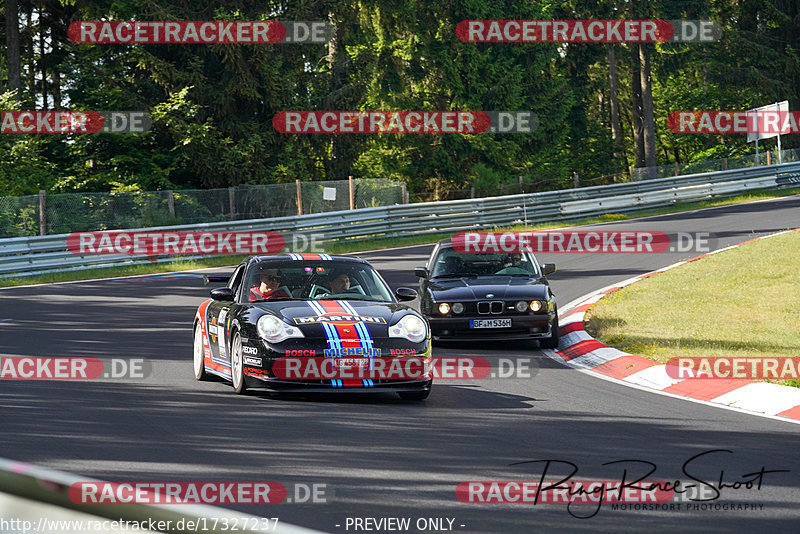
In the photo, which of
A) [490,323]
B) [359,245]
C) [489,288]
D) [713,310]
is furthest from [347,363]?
[359,245]

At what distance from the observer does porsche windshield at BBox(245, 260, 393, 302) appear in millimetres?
11125

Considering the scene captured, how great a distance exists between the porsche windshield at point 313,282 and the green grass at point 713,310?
3.69 m

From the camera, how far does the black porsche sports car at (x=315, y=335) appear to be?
973 cm

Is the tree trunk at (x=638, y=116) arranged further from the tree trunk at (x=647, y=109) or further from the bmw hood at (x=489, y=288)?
the bmw hood at (x=489, y=288)

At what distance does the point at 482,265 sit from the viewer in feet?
52.1

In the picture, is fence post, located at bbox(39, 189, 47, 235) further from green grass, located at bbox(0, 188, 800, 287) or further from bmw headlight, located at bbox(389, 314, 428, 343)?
bmw headlight, located at bbox(389, 314, 428, 343)

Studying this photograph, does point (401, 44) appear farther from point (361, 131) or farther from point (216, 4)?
point (216, 4)

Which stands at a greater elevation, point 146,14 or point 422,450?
point 146,14

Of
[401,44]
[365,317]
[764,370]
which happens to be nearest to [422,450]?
[365,317]

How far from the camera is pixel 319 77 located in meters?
42.2

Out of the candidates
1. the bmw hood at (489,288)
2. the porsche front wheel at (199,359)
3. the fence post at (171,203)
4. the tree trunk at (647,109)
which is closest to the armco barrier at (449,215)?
the fence post at (171,203)

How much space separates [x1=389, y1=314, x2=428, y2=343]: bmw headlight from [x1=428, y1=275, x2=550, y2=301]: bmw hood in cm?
409

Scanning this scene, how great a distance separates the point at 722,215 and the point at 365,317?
25234 mm

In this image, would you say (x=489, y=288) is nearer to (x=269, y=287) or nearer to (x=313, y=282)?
(x=313, y=282)
